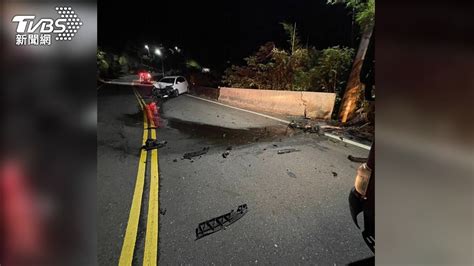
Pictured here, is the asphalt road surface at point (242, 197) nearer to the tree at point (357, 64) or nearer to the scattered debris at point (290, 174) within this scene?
the scattered debris at point (290, 174)

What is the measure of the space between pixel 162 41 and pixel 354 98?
35877 millimetres

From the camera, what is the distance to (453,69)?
Result: 4.86 feet

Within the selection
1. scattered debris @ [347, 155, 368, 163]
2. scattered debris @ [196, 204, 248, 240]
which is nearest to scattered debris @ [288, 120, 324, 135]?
scattered debris @ [347, 155, 368, 163]

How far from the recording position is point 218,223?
11.5ft

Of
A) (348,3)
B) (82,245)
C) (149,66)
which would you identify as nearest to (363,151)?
(82,245)

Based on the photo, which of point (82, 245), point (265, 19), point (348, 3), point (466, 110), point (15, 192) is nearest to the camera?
point (466, 110)

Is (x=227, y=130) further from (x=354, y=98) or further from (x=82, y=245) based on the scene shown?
(x=82, y=245)

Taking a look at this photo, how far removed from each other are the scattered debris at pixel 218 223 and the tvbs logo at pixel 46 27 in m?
2.67

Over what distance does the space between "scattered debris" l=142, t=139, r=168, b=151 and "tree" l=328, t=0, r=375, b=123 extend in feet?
20.5

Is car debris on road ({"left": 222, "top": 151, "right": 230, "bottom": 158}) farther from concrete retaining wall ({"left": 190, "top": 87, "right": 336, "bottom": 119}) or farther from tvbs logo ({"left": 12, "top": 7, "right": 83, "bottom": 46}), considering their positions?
concrete retaining wall ({"left": 190, "top": 87, "right": 336, "bottom": 119})

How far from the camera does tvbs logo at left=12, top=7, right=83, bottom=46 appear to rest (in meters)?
3.10

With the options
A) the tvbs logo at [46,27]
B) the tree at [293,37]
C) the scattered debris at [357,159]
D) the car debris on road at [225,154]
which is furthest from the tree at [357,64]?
the tvbs logo at [46,27]

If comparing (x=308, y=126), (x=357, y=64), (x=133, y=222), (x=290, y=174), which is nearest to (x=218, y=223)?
(x=133, y=222)

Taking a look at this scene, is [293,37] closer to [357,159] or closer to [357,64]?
[357,64]
